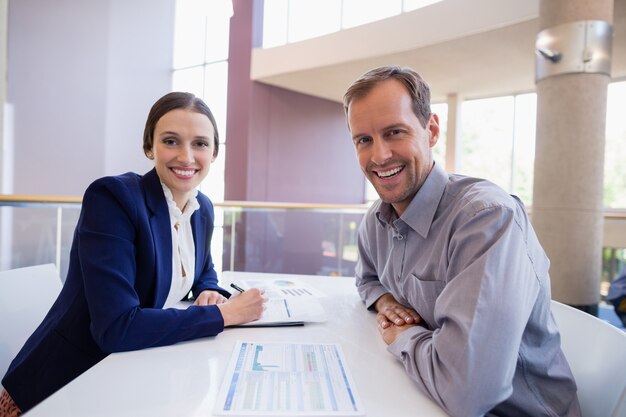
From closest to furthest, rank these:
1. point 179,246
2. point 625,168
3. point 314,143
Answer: point 179,246 < point 625,168 < point 314,143

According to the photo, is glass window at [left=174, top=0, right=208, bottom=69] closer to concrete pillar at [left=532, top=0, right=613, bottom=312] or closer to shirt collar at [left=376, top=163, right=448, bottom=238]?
concrete pillar at [left=532, top=0, right=613, bottom=312]

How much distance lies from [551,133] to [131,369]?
314cm

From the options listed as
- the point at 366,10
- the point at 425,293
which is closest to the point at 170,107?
the point at 425,293

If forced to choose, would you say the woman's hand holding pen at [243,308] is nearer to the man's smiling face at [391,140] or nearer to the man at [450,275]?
the man at [450,275]

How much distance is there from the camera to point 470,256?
0.91 m

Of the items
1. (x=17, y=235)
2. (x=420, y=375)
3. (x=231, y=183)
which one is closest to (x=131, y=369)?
(x=420, y=375)

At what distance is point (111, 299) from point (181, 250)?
0.43 m

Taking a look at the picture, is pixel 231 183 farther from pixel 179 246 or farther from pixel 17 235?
pixel 179 246

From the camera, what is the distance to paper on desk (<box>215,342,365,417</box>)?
0.74 metres

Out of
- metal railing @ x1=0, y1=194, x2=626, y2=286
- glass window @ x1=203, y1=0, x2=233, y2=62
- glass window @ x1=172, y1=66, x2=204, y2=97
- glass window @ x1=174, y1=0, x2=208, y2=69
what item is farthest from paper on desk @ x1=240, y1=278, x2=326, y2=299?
glass window @ x1=174, y1=0, x2=208, y2=69

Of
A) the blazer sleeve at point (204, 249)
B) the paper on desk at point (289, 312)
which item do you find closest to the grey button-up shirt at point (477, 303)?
the paper on desk at point (289, 312)

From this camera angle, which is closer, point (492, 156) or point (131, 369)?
point (131, 369)

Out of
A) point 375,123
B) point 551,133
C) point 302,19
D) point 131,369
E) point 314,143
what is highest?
point 302,19

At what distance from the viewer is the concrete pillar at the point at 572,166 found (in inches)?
113
